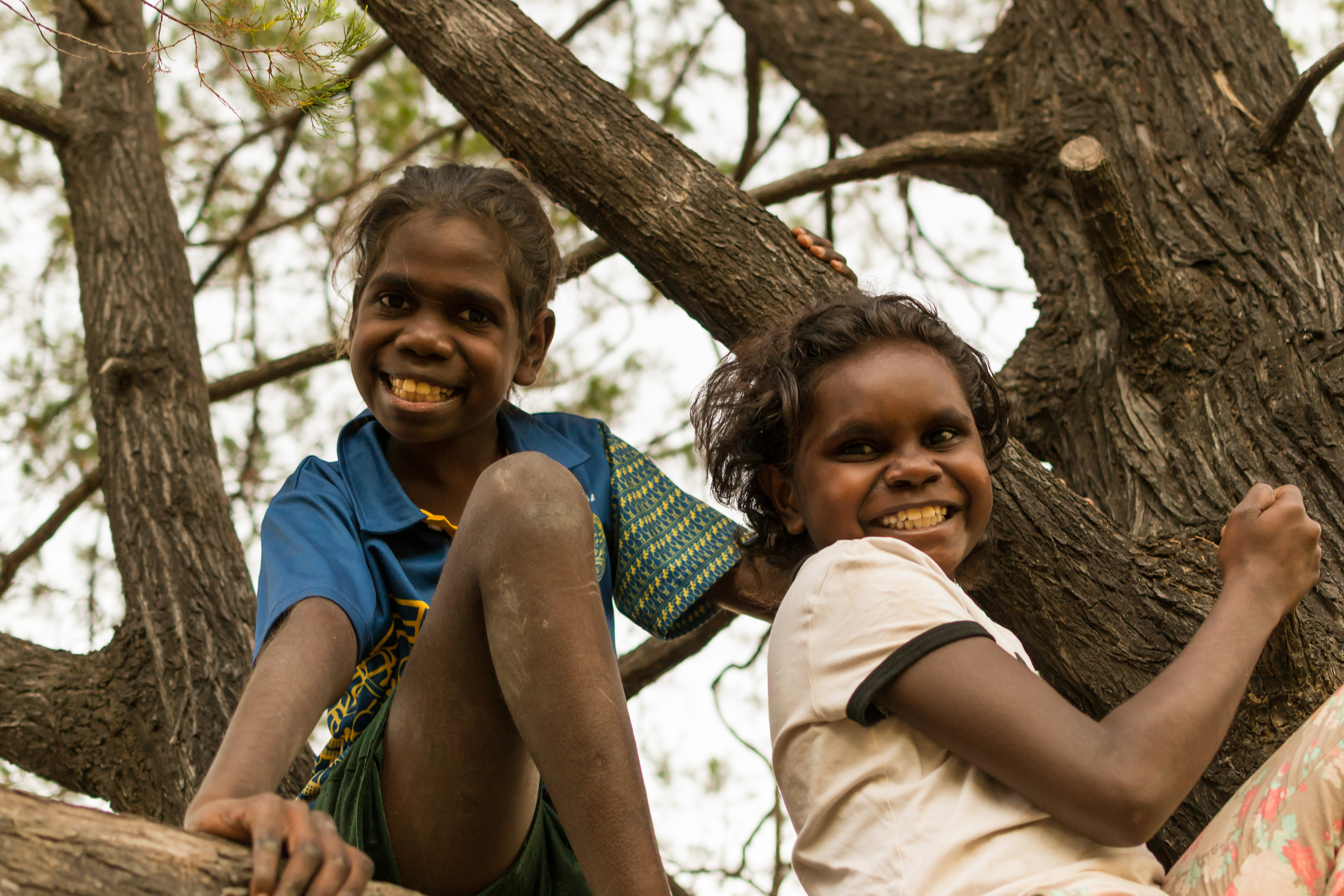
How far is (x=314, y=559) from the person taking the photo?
167 centimetres

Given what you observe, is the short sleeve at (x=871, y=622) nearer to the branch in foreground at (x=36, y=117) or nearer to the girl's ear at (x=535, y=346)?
the girl's ear at (x=535, y=346)

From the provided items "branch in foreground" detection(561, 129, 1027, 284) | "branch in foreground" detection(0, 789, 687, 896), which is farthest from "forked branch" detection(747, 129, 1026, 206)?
"branch in foreground" detection(0, 789, 687, 896)

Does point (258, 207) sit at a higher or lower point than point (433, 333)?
higher

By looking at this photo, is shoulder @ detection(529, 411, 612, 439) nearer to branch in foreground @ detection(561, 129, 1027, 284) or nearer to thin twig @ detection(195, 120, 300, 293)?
branch in foreground @ detection(561, 129, 1027, 284)

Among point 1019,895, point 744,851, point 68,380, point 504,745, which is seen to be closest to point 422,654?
point 504,745

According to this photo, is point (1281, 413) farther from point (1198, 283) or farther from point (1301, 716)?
point (1301, 716)

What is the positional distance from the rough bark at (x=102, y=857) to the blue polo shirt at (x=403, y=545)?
478mm

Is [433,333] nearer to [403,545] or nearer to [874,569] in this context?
[403,545]

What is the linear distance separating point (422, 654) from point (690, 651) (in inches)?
53.6

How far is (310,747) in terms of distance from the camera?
2.36 meters

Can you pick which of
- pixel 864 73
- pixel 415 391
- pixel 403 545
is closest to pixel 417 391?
pixel 415 391

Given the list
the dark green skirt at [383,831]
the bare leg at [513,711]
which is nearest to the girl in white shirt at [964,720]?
the bare leg at [513,711]

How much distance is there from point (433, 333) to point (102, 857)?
100 cm

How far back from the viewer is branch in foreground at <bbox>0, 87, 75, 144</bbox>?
2.58 meters
